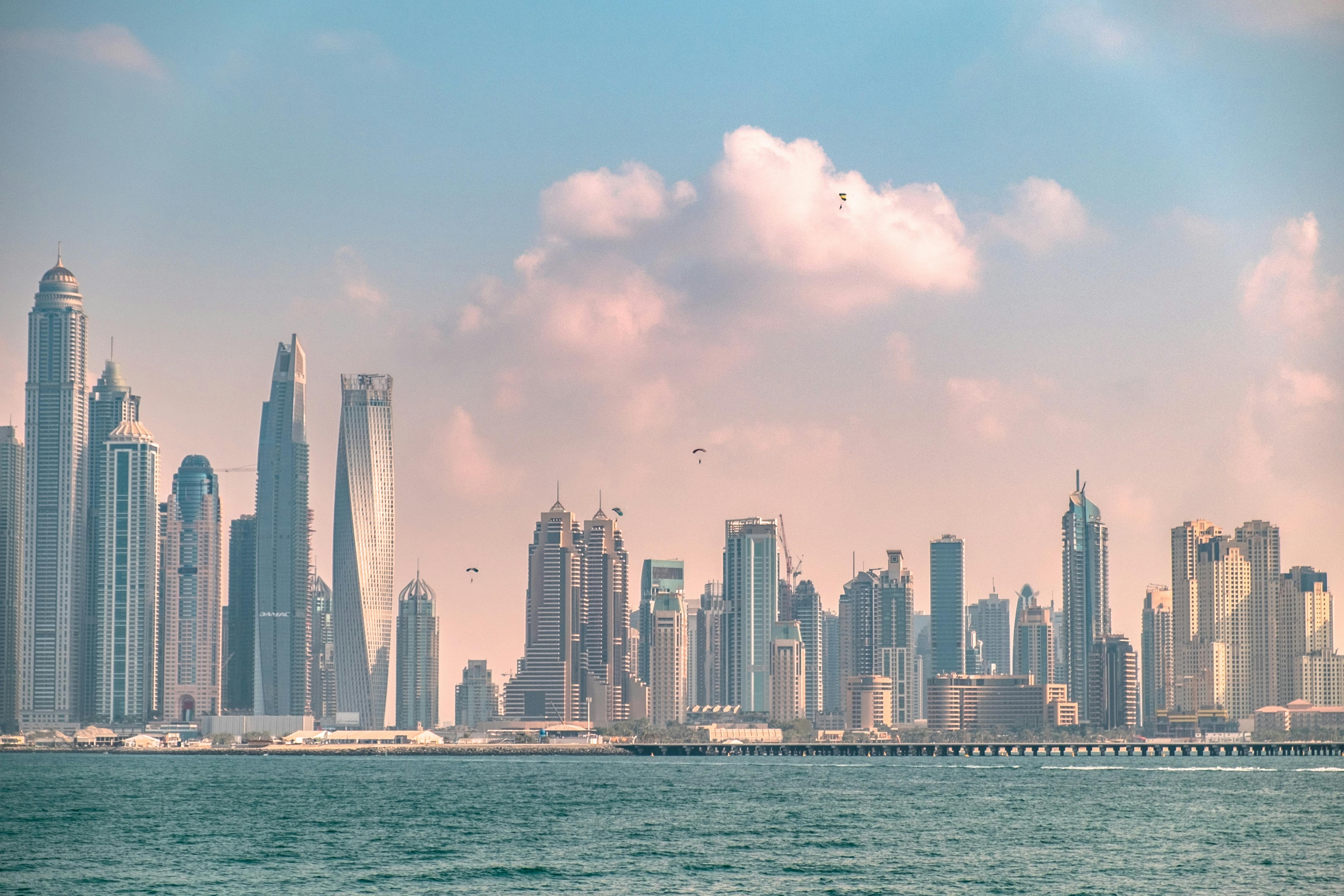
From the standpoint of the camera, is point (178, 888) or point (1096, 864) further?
point (1096, 864)

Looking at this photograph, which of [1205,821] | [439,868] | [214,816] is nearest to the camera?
[439,868]

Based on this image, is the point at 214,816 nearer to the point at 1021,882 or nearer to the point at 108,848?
the point at 108,848

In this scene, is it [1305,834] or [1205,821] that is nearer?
[1305,834]

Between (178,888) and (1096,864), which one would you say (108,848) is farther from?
(1096,864)

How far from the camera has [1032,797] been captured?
193m

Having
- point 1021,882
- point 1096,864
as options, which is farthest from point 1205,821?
point 1021,882

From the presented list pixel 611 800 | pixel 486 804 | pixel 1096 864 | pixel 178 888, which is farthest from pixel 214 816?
pixel 1096 864

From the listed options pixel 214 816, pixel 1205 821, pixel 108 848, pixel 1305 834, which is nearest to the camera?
pixel 108 848

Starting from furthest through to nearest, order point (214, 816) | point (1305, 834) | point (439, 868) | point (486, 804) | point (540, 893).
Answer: point (486, 804)
point (214, 816)
point (1305, 834)
point (439, 868)
point (540, 893)

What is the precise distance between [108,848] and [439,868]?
96.7 ft

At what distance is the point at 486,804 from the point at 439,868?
70.0m

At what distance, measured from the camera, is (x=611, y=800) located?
189 metres

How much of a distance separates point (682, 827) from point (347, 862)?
36248mm

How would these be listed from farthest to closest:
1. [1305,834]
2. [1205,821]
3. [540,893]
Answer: [1205,821], [1305,834], [540,893]
